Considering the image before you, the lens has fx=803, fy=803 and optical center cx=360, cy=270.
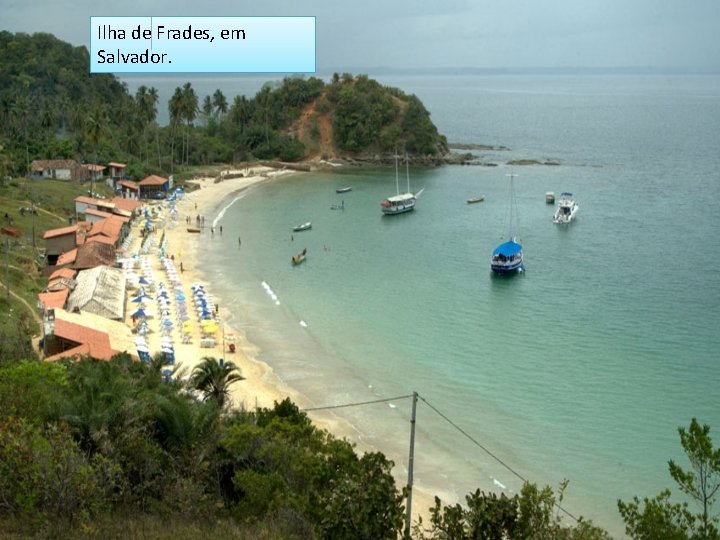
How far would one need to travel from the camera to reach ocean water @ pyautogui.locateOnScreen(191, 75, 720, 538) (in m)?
25.8

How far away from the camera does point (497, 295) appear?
43688mm

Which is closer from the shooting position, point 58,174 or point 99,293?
point 99,293

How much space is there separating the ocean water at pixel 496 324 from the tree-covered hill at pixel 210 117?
14102mm

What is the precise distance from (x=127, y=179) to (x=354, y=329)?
139 ft

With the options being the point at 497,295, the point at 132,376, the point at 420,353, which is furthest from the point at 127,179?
the point at 132,376

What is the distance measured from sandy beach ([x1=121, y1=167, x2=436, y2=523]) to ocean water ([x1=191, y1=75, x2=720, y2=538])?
66 cm

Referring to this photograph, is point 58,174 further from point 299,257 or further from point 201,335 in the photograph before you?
point 201,335

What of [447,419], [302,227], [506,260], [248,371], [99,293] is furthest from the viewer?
[302,227]

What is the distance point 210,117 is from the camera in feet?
348

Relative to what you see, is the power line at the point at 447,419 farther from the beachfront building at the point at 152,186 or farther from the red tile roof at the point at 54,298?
the beachfront building at the point at 152,186

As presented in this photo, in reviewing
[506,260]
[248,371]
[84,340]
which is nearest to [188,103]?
[506,260]

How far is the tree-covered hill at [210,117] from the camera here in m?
80.2

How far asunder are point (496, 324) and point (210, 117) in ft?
249

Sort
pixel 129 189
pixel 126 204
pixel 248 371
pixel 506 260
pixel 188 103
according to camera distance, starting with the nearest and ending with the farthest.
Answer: pixel 248 371 < pixel 506 260 < pixel 126 204 < pixel 129 189 < pixel 188 103
